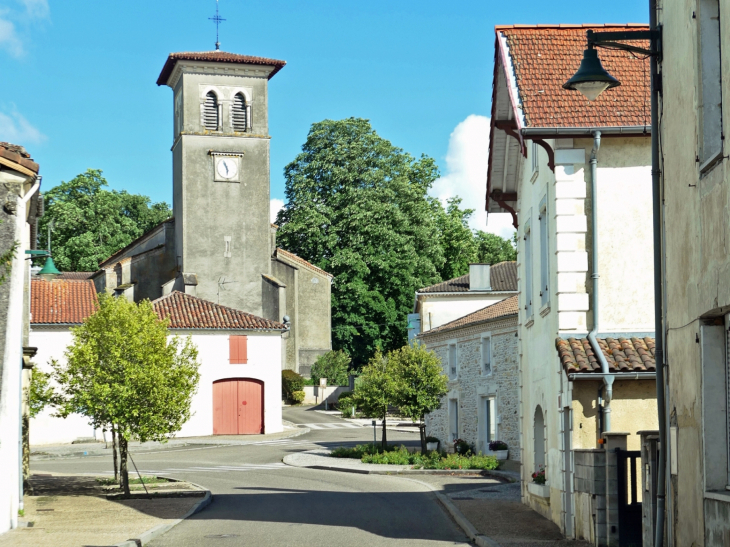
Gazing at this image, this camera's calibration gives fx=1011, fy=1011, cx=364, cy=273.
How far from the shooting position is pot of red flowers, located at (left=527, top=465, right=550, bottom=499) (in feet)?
56.0

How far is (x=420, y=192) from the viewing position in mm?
68938

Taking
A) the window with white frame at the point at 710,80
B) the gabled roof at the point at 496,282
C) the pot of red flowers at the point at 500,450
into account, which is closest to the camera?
the window with white frame at the point at 710,80

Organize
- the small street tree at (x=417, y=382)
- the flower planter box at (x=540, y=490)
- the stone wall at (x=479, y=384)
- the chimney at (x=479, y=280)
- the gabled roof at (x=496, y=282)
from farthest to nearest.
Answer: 1. the gabled roof at (x=496, y=282)
2. the chimney at (x=479, y=280)
3. the stone wall at (x=479, y=384)
4. the small street tree at (x=417, y=382)
5. the flower planter box at (x=540, y=490)

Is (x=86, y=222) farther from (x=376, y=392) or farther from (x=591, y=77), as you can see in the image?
(x=591, y=77)

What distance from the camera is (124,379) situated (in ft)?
74.2

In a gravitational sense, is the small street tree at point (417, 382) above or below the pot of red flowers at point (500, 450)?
above

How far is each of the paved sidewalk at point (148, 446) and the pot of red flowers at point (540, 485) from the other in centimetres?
2246

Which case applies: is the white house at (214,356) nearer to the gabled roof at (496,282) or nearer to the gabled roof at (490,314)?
the gabled roof at (496,282)

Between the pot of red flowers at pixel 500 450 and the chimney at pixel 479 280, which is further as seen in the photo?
the chimney at pixel 479 280

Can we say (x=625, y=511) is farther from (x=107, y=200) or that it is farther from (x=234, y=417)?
(x=107, y=200)


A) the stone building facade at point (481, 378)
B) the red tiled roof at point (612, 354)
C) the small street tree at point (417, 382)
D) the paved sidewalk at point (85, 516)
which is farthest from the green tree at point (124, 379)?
the stone building facade at point (481, 378)

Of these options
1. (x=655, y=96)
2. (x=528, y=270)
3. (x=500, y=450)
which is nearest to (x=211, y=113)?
(x=500, y=450)

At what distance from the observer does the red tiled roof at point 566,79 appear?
15547 mm

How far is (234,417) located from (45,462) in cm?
1220
